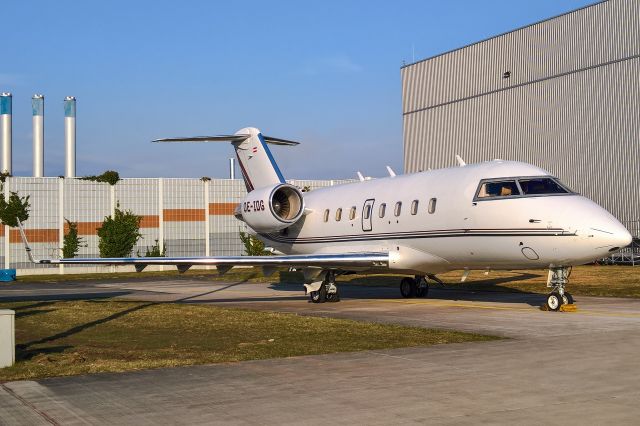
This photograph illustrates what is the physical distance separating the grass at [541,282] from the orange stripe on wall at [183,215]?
32868mm

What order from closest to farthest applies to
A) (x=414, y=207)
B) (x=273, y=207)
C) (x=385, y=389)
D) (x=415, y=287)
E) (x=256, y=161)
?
(x=385, y=389), (x=414, y=207), (x=415, y=287), (x=273, y=207), (x=256, y=161)

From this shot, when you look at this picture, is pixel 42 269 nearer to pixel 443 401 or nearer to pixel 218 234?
pixel 218 234

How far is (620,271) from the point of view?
108 feet

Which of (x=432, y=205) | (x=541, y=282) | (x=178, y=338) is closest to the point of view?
(x=178, y=338)

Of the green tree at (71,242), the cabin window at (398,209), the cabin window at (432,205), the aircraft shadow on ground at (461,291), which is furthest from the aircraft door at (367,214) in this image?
the green tree at (71,242)

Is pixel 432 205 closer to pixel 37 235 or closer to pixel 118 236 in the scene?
pixel 118 236

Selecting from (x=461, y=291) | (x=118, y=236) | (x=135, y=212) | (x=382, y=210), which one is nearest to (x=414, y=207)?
(x=382, y=210)

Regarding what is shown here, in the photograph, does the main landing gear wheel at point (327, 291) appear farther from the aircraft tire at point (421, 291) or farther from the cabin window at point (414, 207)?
the cabin window at point (414, 207)

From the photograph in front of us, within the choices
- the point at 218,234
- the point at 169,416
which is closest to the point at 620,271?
the point at 169,416

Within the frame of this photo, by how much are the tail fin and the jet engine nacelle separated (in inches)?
60.4

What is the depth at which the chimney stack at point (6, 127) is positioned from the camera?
73500 mm

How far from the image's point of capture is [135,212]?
65438 millimetres

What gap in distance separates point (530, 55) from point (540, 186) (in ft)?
107

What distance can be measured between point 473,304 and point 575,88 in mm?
28340
